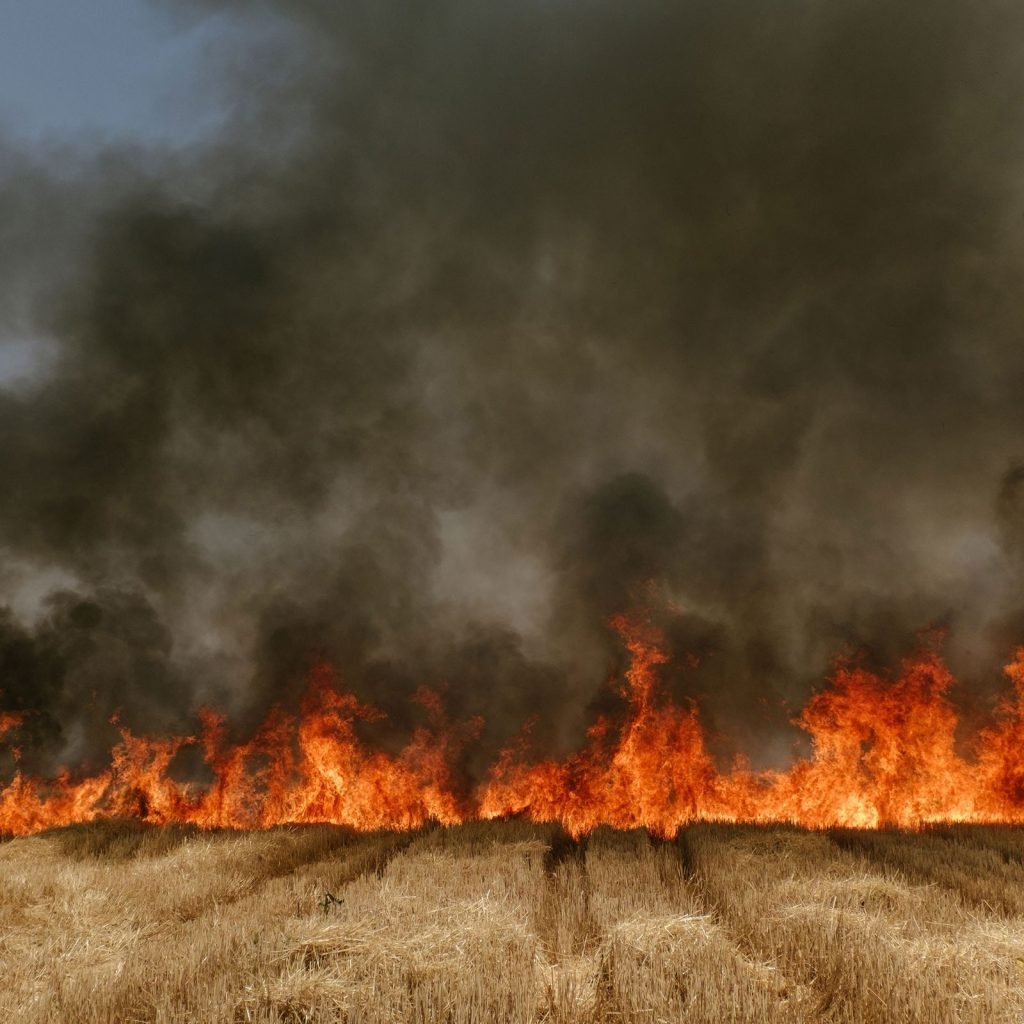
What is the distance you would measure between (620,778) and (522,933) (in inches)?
571

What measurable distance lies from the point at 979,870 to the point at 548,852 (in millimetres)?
7035

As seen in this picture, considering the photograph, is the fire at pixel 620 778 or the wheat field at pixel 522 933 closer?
the wheat field at pixel 522 933

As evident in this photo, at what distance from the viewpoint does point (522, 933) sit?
688 centimetres

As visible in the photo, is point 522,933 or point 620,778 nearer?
point 522,933

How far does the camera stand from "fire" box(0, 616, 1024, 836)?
776 inches

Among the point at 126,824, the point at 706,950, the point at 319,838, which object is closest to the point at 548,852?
the point at 319,838

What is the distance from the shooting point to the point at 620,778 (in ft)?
67.1

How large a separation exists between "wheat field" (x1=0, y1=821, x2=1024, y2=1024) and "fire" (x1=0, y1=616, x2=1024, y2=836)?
296 inches

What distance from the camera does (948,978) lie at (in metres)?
5.73

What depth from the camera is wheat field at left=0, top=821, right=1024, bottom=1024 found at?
530cm

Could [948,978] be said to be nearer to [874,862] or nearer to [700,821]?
[874,862]

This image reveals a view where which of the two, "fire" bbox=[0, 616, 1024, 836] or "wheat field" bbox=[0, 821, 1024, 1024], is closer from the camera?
"wheat field" bbox=[0, 821, 1024, 1024]

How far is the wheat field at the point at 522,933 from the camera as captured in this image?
5.30 m

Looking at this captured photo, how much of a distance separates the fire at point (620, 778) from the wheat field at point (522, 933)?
7519mm
